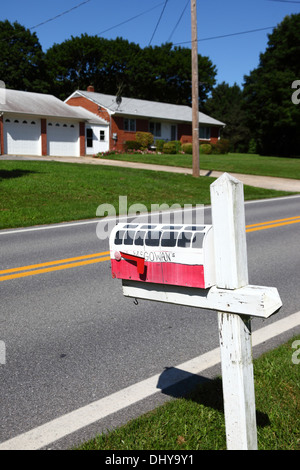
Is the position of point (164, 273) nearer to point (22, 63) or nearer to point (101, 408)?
point (101, 408)

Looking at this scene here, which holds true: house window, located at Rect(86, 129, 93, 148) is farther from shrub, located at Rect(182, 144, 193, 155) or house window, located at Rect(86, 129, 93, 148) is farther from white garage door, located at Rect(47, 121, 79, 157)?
shrub, located at Rect(182, 144, 193, 155)

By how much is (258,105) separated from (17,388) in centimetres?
5272

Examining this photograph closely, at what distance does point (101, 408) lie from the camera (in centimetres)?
322

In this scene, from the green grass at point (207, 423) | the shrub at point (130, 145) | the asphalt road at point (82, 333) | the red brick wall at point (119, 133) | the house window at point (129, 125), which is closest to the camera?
the green grass at point (207, 423)

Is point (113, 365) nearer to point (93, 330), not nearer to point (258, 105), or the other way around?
point (93, 330)

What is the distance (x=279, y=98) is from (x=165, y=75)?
29775mm

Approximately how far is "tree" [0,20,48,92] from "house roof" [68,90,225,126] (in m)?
20.7

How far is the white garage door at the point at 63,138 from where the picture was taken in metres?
34.9

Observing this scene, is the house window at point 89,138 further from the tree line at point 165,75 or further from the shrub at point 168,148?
the tree line at point 165,75

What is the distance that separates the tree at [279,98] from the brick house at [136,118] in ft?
18.6

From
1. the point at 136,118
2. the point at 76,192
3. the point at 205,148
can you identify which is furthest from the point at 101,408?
the point at 205,148

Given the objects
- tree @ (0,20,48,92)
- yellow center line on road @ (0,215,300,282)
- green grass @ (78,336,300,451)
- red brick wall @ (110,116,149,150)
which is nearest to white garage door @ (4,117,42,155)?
red brick wall @ (110,116,149,150)

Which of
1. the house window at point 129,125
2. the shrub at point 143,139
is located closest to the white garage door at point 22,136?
the house window at point 129,125

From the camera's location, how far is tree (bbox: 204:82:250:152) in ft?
228
